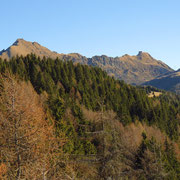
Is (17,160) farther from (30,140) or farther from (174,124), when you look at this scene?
(174,124)

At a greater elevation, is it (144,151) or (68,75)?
(68,75)

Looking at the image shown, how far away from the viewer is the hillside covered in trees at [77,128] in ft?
38.4

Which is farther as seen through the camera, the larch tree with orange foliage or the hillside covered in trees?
the hillside covered in trees

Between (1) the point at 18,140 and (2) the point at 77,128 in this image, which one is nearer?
(1) the point at 18,140

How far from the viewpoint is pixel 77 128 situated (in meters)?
69.1

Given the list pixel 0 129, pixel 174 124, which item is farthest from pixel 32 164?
pixel 174 124

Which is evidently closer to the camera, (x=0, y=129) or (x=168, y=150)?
(x=0, y=129)

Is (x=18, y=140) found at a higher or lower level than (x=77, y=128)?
higher

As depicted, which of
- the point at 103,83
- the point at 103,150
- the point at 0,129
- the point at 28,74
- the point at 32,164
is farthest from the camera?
the point at 103,83

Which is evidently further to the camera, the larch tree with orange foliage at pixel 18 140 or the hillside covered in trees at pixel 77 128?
the hillside covered in trees at pixel 77 128

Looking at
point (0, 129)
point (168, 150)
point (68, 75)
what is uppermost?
point (68, 75)

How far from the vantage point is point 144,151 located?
4716cm

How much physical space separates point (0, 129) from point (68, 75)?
4427 inches

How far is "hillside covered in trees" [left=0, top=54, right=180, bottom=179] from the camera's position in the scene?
38.4 feet
